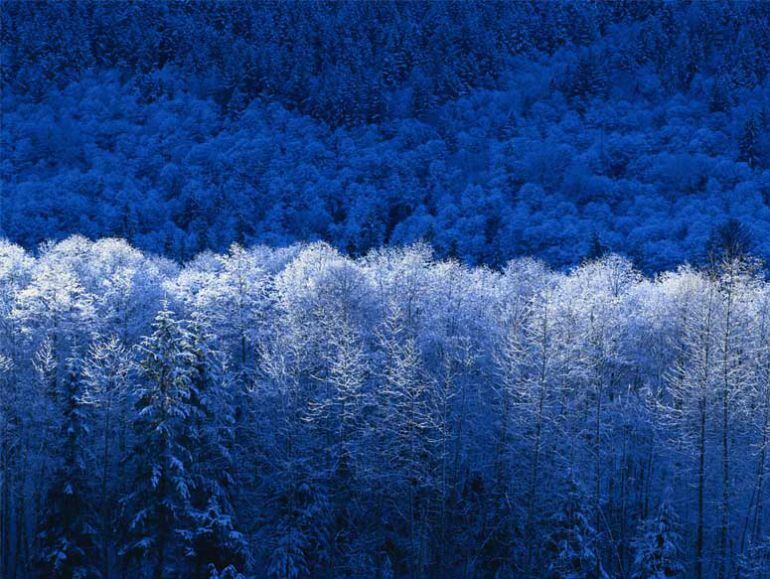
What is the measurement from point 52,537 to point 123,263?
33.8 m

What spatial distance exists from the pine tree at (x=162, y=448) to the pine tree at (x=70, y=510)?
216 cm

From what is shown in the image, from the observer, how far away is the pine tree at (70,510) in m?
32.4

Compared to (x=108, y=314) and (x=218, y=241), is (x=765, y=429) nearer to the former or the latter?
(x=108, y=314)

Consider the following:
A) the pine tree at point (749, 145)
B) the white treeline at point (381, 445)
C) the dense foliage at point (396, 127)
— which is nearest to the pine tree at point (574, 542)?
the white treeline at point (381, 445)

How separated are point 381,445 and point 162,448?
33.6 feet

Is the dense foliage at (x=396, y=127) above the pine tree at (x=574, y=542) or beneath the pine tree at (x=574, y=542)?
above

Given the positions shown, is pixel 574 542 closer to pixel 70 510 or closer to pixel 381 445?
pixel 381 445

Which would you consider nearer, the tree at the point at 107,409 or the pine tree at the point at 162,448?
the pine tree at the point at 162,448

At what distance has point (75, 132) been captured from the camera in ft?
504

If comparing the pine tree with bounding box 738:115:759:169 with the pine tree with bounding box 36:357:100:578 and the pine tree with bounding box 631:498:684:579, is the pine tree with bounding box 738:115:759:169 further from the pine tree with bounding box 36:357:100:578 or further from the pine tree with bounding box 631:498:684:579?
the pine tree with bounding box 36:357:100:578

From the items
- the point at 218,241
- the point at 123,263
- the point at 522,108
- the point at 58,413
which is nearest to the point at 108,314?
the point at 58,413

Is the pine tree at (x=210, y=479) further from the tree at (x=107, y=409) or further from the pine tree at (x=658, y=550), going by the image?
the pine tree at (x=658, y=550)

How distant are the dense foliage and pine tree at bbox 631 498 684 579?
67703 mm

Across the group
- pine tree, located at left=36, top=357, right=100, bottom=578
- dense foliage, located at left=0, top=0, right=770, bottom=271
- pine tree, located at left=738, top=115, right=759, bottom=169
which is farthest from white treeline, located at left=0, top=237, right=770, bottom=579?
pine tree, located at left=738, top=115, right=759, bottom=169
